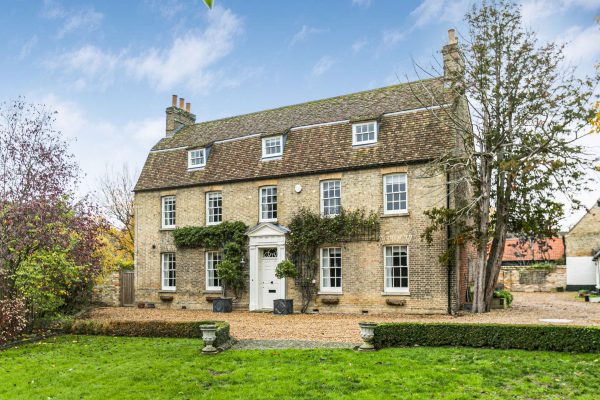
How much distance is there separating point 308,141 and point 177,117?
→ 1129 centimetres

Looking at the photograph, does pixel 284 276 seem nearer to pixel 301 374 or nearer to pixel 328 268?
pixel 328 268

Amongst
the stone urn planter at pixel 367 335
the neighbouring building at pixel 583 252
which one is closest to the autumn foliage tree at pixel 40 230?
the stone urn planter at pixel 367 335

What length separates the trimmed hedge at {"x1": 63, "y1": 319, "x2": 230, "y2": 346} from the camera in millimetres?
16281

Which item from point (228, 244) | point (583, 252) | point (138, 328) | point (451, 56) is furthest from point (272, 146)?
point (583, 252)

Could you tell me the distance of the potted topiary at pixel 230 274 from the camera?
983 inches

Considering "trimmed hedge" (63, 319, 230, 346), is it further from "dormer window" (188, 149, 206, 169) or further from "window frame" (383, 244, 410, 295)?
"dormer window" (188, 149, 206, 169)

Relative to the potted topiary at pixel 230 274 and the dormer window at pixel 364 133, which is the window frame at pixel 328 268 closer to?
the potted topiary at pixel 230 274

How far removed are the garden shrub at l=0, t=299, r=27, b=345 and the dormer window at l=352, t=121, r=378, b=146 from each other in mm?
14567

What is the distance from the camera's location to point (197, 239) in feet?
87.6

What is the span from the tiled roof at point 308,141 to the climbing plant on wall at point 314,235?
7.05 ft

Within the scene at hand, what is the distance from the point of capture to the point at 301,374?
1124 centimetres

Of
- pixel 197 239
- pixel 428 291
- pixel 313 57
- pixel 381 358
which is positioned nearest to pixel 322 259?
pixel 428 291

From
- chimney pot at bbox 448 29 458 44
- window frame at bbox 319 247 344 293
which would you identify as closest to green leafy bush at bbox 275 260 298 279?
window frame at bbox 319 247 344 293

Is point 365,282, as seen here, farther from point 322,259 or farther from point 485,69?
point 485,69
